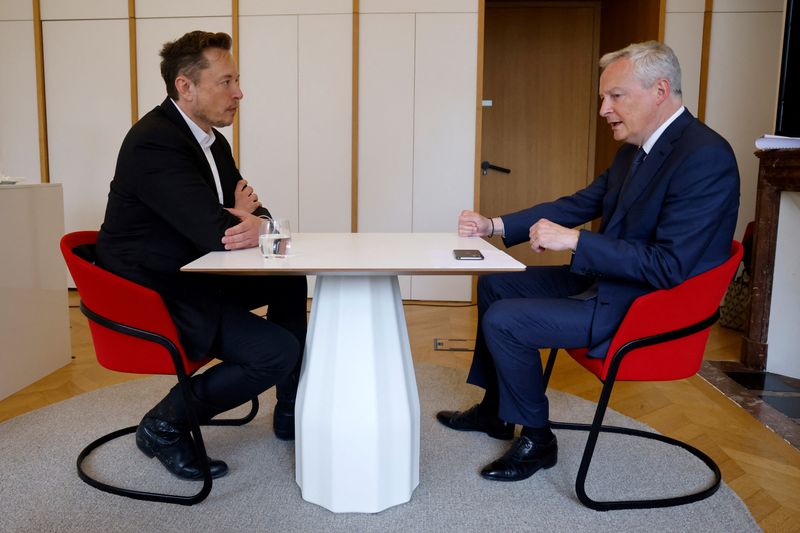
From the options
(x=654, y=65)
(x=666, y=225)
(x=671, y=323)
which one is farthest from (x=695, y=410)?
(x=654, y=65)

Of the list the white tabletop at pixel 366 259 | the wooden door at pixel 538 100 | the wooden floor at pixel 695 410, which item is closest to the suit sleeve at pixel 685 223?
the white tabletop at pixel 366 259

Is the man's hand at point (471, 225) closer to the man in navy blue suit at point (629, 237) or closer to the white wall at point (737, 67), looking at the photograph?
the man in navy blue suit at point (629, 237)

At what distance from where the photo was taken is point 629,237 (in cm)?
215

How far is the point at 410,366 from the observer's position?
215cm

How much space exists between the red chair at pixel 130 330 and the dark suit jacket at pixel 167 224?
0.09 m

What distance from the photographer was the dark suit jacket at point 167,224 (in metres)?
2.09

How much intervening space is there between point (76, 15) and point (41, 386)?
328cm

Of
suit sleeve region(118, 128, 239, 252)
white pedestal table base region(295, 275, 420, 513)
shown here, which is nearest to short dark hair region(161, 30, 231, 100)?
suit sleeve region(118, 128, 239, 252)

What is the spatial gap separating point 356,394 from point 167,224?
83 centimetres

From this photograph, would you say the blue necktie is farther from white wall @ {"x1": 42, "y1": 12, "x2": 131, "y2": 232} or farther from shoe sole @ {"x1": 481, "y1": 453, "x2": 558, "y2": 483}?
white wall @ {"x1": 42, "y1": 12, "x2": 131, "y2": 232}

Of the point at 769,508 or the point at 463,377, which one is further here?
the point at 463,377

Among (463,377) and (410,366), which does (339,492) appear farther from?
(463,377)

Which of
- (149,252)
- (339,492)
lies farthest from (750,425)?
(149,252)

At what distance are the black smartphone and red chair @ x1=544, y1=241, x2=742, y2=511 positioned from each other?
18.0 inches
